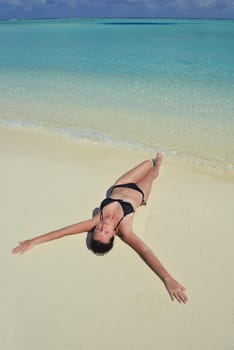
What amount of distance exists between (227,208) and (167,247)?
1.03 meters

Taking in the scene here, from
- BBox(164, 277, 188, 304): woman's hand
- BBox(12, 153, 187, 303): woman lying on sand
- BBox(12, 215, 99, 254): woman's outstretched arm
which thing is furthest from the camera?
BBox(12, 215, 99, 254): woman's outstretched arm

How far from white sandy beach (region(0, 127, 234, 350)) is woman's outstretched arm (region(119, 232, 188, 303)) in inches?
2.4

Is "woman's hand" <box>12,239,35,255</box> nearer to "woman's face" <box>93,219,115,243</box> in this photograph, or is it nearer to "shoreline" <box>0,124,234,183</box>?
"woman's face" <box>93,219,115,243</box>

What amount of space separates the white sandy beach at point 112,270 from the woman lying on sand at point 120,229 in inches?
3.0

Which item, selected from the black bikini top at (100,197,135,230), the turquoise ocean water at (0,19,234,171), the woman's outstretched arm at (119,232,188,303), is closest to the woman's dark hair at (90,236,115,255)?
the woman's outstretched arm at (119,232,188,303)

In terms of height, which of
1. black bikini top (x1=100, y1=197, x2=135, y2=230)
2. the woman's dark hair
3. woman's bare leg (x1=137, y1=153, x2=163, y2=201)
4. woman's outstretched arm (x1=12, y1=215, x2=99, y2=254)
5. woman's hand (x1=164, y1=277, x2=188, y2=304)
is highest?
woman's bare leg (x1=137, y1=153, x2=163, y2=201)

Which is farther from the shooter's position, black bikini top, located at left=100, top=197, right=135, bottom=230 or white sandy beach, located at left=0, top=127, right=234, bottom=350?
black bikini top, located at left=100, top=197, right=135, bottom=230

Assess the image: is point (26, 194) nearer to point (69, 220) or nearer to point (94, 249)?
point (69, 220)

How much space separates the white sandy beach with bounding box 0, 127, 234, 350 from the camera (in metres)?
2.74

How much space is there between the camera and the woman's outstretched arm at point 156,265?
3.02 m

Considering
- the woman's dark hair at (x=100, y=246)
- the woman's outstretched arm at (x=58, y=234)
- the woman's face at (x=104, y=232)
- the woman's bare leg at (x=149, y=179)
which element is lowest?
the woman's dark hair at (x=100, y=246)

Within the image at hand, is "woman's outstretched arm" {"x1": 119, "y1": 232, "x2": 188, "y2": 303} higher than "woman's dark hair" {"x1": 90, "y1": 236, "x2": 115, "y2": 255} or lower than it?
lower

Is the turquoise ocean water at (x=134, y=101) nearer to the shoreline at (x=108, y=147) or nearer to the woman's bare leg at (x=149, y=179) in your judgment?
the shoreline at (x=108, y=147)

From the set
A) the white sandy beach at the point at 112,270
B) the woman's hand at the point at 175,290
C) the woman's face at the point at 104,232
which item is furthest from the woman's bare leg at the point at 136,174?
the woman's hand at the point at 175,290
